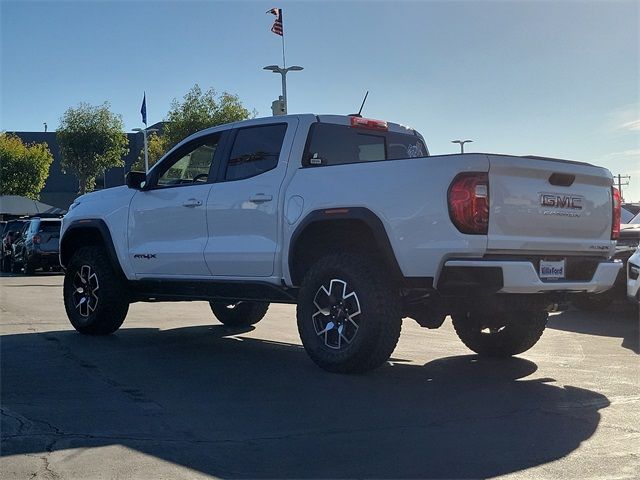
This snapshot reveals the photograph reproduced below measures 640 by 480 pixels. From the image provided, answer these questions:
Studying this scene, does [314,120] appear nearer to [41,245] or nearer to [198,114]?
[41,245]

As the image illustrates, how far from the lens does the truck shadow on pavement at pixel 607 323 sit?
346 inches

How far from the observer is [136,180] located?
7969mm

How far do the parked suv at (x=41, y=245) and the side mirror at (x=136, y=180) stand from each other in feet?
46.8

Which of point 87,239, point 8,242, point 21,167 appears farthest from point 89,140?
point 87,239

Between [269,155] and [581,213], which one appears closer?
[581,213]

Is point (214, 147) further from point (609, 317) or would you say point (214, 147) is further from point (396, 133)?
point (609, 317)

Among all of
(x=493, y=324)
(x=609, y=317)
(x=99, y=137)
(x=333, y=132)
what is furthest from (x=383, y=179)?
(x=99, y=137)

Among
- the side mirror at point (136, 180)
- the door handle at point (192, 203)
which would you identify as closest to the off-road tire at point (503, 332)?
the door handle at point (192, 203)

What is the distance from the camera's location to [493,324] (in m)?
6.74

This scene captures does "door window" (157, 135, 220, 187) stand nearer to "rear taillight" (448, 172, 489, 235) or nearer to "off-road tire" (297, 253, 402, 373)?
"off-road tire" (297, 253, 402, 373)

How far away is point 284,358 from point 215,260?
44.0 inches

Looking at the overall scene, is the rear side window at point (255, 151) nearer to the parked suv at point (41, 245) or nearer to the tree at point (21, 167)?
the parked suv at point (41, 245)

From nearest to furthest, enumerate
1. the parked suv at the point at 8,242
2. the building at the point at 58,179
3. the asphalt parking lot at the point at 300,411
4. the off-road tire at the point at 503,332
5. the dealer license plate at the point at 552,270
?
the asphalt parking lot at the point at 300,411 → the dealer license plate at the point at 552,270 → the off-road tire at the point at 503,332 → the parked suv at the point at 8,242 → the building at the point at 58,179

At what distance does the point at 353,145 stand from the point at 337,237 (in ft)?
3.95
